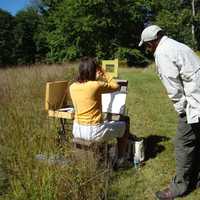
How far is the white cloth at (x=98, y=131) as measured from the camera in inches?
239

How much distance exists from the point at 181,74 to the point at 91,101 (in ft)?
5.27

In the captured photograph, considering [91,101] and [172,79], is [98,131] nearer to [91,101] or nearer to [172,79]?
[91,101]

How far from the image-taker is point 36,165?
4.82 meters

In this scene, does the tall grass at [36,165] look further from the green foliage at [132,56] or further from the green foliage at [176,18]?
the green foliage at [132,56]

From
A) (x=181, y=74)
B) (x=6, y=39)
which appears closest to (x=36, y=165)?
(x=181, y=74)

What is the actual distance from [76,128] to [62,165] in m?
1.45

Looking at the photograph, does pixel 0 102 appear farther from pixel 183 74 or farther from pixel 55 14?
pixel 55 14

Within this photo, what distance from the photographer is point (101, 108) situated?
629cm

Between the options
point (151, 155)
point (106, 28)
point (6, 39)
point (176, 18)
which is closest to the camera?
point (151, 155)

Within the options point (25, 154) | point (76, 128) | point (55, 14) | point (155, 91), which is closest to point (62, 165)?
point (25, 154)

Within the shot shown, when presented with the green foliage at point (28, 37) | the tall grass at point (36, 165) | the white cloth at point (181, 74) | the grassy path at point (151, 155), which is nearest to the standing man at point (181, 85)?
the white cloth at point (181, 74)

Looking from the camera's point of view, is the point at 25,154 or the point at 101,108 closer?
the point at 25,154

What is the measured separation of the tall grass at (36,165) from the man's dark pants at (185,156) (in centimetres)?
89

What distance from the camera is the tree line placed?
1890 inches
